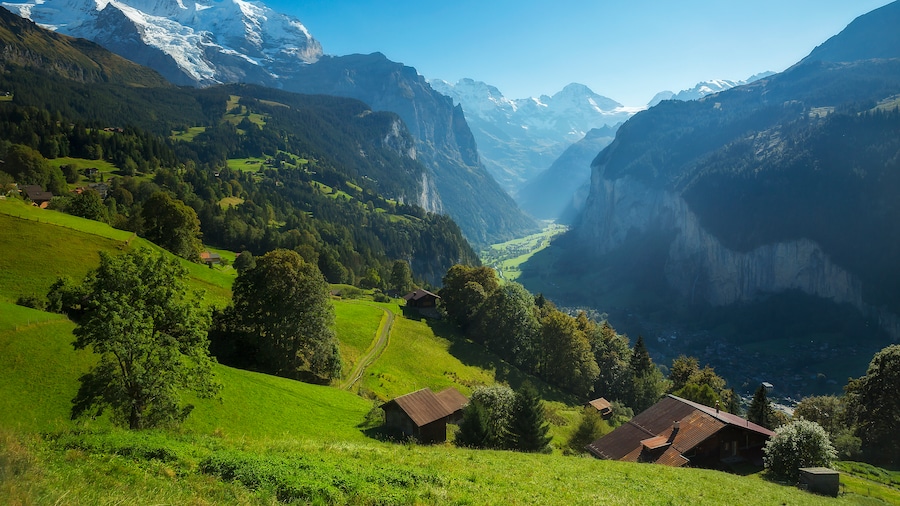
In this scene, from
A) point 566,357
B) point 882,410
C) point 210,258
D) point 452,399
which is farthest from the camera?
point 210,258

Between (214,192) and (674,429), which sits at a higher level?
(214,192)

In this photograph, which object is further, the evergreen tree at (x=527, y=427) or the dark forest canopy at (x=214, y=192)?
the dark forest canopy at (x=214, y=192)

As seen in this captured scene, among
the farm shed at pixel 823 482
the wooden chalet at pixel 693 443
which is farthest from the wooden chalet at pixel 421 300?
the farm shed at pixel 823 482

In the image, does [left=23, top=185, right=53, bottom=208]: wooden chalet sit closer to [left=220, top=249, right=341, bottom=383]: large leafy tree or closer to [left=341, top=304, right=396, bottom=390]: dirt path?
[left=220, top=249, right=341, bottom=383]: large leafy tree

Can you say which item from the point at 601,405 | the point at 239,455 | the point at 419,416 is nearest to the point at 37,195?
the point at 419,416

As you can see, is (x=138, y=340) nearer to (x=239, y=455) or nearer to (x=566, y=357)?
(x=239, y=455)

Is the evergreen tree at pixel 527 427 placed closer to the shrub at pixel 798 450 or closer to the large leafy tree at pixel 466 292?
the shrub at pixel 798 450

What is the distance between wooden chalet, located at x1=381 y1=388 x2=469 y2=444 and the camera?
35.1 metres

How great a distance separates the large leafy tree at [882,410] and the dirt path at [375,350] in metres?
58.3

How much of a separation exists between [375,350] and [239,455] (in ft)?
148

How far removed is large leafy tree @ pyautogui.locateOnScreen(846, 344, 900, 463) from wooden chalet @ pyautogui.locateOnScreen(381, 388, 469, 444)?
5111 cm

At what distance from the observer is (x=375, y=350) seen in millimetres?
60500

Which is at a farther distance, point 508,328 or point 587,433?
point 508,328

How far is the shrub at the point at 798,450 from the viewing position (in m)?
31.7
